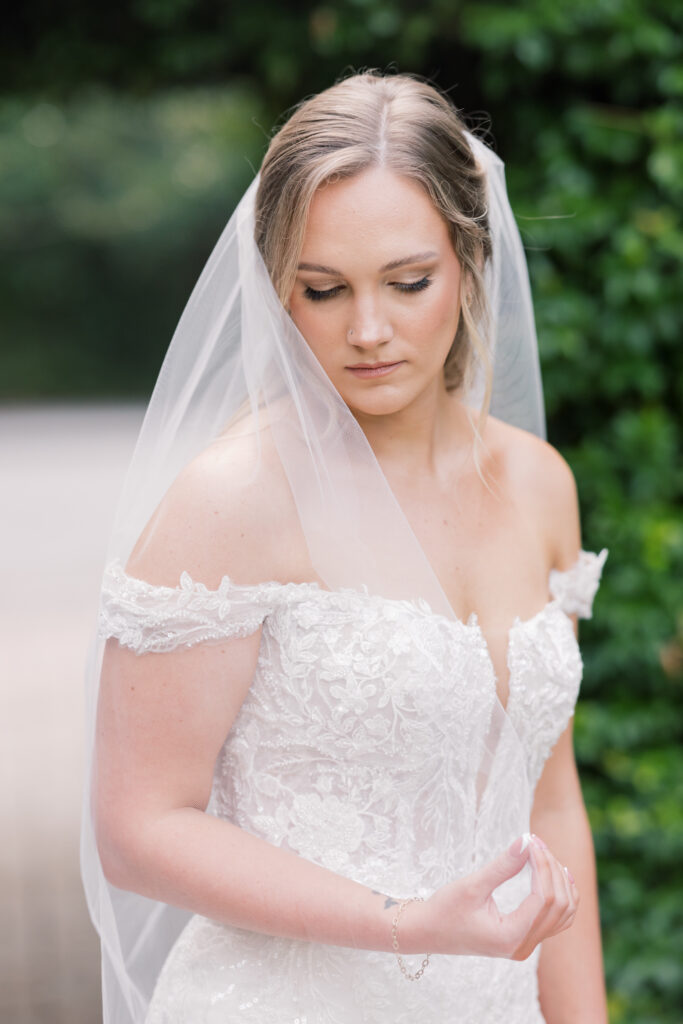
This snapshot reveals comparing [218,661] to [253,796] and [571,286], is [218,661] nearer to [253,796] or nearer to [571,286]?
[253,796]

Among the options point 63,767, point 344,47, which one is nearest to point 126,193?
point 63,767

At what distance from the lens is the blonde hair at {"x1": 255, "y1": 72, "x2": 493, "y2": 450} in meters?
1.73

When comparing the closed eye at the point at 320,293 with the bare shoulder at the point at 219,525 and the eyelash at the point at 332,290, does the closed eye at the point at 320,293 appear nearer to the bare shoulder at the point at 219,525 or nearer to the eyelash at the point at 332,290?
the eyelash at the point at 332,290

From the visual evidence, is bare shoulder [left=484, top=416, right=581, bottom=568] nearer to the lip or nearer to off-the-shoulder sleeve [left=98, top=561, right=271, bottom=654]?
the lip

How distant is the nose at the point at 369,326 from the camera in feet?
5.63

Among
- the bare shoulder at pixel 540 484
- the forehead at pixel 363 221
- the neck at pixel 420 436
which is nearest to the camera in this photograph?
the forehead at pixel 363 221

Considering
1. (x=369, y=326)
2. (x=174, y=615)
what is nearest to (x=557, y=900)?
(x=174, y=615)

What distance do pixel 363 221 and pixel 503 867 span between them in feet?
3.08

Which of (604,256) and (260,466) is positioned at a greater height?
(604,256)

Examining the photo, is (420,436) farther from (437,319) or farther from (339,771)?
(339,771)

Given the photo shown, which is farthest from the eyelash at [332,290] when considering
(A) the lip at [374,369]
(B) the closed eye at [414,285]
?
(A) the lip at [374,369]

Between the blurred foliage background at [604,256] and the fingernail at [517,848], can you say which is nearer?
the fingernail at [517,848]

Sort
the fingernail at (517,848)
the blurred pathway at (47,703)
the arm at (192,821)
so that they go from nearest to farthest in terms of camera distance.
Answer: the fingernail at (517,848), the arm at (192,821), the blurred pathway at (47,703)

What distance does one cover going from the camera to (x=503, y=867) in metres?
1.46
